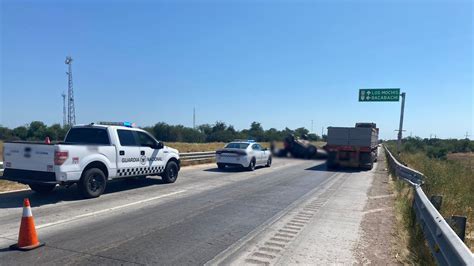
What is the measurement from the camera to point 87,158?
9992 mm

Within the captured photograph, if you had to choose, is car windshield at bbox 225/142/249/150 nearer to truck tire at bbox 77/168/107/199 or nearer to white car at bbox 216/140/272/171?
white car at bbox 216/140/272/171

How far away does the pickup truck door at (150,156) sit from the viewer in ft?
40.1

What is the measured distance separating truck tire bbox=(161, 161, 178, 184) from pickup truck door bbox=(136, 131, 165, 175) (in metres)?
0.25

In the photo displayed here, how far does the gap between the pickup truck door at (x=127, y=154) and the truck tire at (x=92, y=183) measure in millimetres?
764

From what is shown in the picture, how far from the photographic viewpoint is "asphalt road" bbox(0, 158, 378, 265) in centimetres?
555

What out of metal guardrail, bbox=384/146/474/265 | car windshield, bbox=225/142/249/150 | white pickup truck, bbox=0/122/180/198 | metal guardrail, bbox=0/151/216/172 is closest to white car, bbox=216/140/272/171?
car windshield, bbox=225/142/249/150

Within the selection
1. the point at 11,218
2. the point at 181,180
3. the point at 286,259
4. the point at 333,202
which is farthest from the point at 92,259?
the point at 181,180

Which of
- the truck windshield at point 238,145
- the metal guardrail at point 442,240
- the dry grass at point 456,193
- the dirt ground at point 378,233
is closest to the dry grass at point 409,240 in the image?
the dirt ground at point 378,233

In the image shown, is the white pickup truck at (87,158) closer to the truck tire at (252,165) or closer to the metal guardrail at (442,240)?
the truck tire at (252,165)

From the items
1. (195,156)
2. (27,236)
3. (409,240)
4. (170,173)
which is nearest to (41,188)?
(170,173)

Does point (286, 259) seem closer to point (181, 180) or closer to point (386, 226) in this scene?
point (386, 226)

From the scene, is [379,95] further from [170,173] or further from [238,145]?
[170,173]

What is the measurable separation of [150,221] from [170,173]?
6116 mm

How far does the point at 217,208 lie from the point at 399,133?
2732 centimetres
